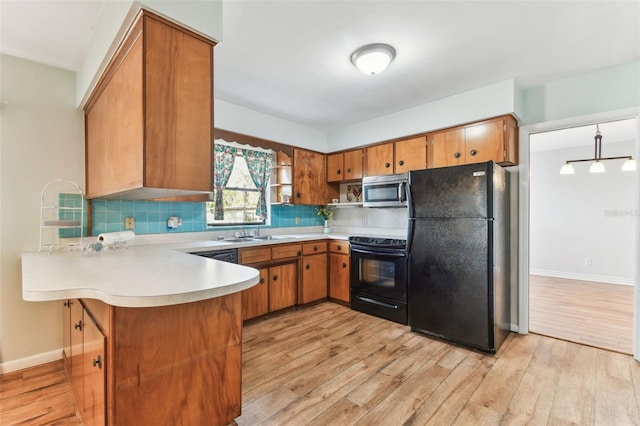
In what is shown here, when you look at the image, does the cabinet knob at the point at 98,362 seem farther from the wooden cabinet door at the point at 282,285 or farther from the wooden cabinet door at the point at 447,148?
the wooden cabinet door at the point at 447,148

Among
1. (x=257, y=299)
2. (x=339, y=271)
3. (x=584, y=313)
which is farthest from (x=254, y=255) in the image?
(x=584, y=313)

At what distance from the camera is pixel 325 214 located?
4.46 meters

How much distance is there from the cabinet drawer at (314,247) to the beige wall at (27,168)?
2330 mm

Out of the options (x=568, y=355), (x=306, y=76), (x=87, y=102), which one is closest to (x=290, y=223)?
(x=306, y=76)

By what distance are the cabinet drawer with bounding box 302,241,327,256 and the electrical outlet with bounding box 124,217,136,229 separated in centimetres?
180

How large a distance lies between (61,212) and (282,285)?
2.14 m

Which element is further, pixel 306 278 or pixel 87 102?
pixel 306 278

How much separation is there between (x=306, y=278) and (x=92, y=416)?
2.43 metres

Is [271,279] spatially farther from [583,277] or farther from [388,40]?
[583,277]

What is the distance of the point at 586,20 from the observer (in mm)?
1895

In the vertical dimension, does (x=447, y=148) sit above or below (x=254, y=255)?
above

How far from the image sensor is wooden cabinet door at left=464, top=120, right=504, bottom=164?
2740 mm

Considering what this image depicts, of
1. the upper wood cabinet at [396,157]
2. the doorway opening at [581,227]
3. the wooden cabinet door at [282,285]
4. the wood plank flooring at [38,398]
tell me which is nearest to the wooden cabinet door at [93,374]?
the wood plank flooring at [38,398]

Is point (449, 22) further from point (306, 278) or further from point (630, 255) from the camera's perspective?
point (630, 255)
